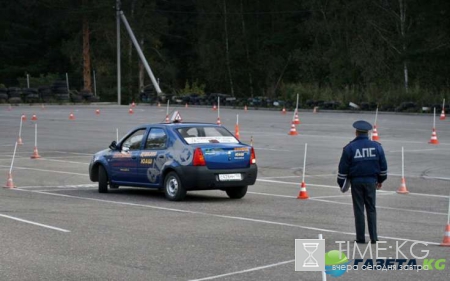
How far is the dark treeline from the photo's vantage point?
221 feet

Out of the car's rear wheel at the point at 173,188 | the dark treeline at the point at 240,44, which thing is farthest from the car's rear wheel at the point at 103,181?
the dark treeline at the point at 240,44

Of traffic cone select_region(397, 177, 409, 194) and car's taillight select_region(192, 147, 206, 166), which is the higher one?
car's taillight select_region(192, 147, 206, 166)

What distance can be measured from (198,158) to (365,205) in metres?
5.80

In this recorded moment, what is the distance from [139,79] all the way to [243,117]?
36.5 metres

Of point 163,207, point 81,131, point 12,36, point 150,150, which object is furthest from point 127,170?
point 12,36

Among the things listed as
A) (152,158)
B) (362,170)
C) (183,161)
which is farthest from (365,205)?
(152,158)

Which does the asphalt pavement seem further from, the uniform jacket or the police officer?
the uniform jacket

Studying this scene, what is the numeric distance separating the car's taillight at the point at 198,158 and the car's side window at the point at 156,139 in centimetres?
98

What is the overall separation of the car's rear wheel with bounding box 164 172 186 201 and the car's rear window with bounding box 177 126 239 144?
0.72 meters

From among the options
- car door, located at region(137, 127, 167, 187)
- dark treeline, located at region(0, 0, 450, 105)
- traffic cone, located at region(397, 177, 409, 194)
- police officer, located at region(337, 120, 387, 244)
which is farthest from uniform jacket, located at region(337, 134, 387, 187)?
dark treeline, located at region(0, 0, 450, 105)

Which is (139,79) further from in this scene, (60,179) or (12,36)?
(60,179)

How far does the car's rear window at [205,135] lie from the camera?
18625 mm

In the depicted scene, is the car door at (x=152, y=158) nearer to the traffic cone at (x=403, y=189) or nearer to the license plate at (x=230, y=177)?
the license plate at (x=230, y=177)

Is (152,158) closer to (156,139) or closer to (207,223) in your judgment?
(156,139)
